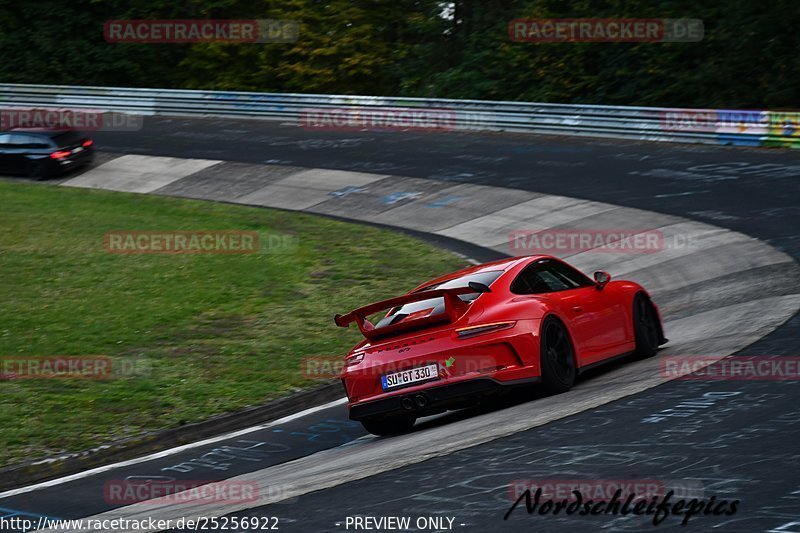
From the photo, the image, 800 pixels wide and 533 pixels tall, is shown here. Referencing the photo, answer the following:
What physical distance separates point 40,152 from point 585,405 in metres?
24.9

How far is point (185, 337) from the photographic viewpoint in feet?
46.1

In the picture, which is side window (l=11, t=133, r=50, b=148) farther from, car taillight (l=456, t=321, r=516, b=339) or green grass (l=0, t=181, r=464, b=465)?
car taillight (l=456, t=321, r=516, b=339)

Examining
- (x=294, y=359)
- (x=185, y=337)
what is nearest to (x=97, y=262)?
(x=185, y=337)

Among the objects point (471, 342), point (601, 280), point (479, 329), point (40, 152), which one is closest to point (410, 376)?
point (471, 342)

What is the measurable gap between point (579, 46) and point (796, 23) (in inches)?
302

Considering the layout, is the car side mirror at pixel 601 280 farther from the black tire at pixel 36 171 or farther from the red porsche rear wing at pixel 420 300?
the black tire at pixel 36 171

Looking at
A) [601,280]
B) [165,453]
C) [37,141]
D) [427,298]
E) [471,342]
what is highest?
[37,141]

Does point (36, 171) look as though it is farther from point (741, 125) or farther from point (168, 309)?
point (741, 125)

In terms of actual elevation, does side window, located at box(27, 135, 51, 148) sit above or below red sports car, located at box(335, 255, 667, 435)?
above

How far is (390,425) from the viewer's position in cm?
961

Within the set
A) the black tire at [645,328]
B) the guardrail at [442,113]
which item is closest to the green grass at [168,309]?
the black tire at [645,328]

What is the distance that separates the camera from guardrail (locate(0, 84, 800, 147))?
25844 mm

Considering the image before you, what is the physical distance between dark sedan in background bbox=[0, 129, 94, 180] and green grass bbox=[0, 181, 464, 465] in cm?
527

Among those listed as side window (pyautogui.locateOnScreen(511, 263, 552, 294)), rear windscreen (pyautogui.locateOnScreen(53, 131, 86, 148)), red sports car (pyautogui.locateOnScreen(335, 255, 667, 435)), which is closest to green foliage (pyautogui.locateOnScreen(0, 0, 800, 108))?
rear windscreen (pyautogui.locateOnScreen(53, 131, 86, 148))
